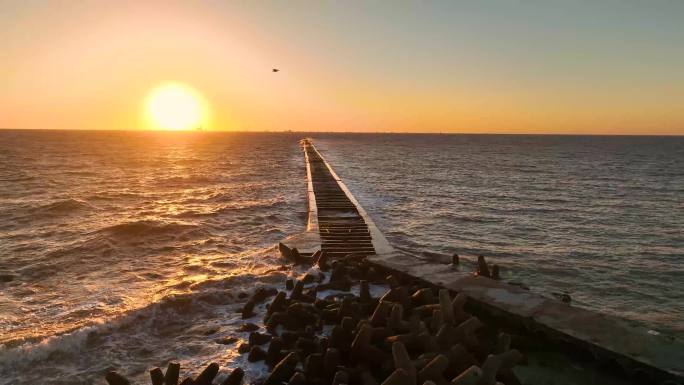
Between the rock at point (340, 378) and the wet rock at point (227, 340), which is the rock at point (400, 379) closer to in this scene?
the rock at point (340, 378)

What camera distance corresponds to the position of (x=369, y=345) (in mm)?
6703

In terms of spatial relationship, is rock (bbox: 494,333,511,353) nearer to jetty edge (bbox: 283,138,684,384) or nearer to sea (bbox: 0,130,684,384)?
jetty edge (bbox: 283,138,684,384)

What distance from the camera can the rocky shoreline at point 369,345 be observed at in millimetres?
6016

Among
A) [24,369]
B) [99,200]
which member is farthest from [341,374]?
[99,200]

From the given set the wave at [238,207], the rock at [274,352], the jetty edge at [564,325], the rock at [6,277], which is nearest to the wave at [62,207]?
the wave at [238,207]

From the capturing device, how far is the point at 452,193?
3180 centimetres

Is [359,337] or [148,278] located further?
[148,278]

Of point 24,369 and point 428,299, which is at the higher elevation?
point 428,299

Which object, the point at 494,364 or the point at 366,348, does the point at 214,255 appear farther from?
the point at 494,364

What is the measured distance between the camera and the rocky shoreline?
237 inches

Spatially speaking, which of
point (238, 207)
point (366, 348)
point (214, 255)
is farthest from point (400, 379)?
point (238, 207)

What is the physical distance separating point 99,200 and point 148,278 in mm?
17947

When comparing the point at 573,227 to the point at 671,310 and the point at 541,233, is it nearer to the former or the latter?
the point at 541,233

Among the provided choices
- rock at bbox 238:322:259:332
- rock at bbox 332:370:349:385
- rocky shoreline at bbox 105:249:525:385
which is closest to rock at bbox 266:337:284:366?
rocky shoreline at bbox 105:249:525:385
